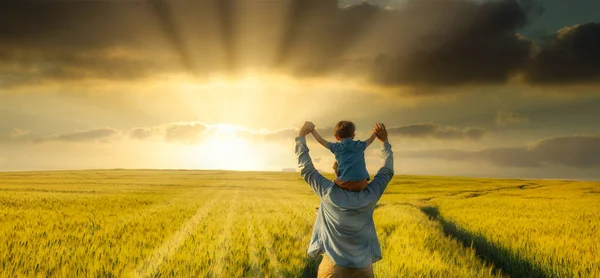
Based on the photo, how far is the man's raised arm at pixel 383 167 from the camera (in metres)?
5.00

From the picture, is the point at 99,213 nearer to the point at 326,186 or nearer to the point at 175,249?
the point at 175,249

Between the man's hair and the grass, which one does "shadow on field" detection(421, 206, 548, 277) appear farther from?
the man's hair

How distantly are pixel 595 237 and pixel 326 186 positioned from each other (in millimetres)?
13937

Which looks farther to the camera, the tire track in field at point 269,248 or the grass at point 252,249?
the tire track in field at point 269,248

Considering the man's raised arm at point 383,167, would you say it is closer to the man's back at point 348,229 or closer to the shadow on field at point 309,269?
the man's back at point 348,229

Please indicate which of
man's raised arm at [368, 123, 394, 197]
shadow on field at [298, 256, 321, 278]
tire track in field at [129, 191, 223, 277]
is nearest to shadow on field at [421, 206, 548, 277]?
shadow on field at [298, 256, 321, 278]

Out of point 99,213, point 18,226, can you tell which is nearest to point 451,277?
point 18,226

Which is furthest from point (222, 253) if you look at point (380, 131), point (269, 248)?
point (380, 131)

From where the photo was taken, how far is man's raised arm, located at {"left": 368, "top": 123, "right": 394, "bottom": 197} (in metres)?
5.00

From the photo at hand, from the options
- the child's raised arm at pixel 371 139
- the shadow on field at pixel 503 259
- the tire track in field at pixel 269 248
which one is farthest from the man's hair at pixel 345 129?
the shadow on field at pixel 503 259

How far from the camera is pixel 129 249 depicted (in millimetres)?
10227

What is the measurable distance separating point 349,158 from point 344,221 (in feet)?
2.19

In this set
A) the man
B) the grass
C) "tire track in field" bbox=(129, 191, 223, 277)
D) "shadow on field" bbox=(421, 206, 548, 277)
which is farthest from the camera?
"shadow on field" bbox=(421, 206, 548, 277)

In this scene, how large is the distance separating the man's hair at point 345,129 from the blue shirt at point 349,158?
0.19 ft
